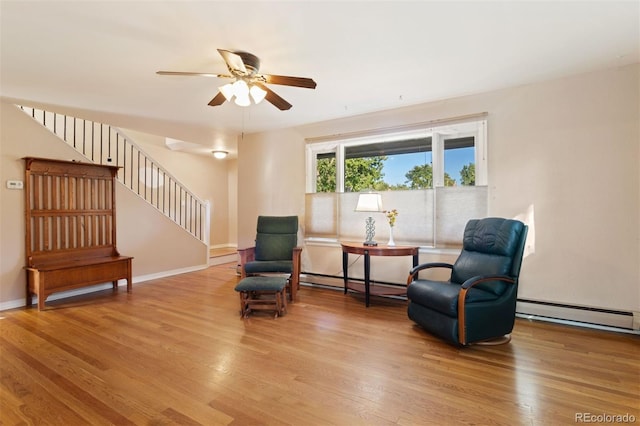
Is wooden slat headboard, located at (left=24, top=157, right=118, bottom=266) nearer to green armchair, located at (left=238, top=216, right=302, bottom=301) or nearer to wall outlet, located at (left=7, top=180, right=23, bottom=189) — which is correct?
wall outlet, located at (left=7, top=180, right=23, bottom=189)

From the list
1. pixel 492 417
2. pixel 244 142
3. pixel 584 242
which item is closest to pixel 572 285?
pixel 584 242

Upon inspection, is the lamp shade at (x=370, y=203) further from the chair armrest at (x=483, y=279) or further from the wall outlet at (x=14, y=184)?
the wall outlet at (x=14, y=184)

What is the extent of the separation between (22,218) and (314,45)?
13.5 ft

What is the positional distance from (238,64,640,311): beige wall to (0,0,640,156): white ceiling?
22 cm

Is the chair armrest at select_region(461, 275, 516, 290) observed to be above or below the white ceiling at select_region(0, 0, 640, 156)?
below

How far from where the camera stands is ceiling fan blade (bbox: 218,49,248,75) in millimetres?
2166

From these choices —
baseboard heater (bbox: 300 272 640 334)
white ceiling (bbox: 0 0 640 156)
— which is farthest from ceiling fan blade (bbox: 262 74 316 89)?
baseboard heater (bbox: 300 272 640 334)

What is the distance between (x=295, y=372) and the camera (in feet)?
7.23

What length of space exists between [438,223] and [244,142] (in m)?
3.57

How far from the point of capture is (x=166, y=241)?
5.41 m

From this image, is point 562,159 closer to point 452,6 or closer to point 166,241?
point 452,6

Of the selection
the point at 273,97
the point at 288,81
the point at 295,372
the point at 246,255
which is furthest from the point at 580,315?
the point at 246,255

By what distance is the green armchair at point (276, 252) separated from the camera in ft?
13.1

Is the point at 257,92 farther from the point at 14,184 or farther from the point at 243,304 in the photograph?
the point at 14,184
